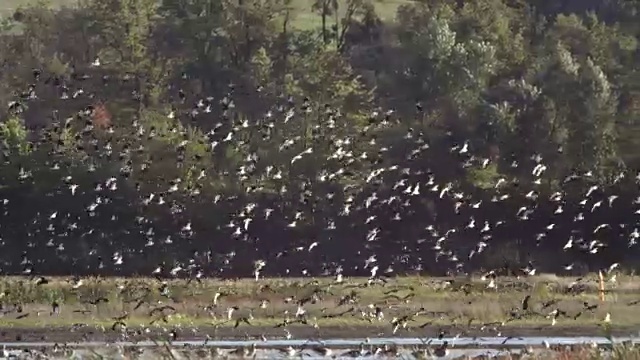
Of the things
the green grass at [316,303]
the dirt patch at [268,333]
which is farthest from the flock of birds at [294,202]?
the dirt patch at [268,333]

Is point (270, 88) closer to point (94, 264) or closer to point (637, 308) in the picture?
point (94, 264)

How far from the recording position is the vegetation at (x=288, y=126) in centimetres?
6066

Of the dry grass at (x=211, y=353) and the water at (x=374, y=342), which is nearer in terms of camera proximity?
the dry grass at (x=211, y=353)

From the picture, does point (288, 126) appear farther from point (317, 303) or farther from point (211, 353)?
point (211, 353)

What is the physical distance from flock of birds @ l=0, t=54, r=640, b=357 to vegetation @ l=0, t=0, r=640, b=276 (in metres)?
0.12

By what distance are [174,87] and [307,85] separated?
8735mm

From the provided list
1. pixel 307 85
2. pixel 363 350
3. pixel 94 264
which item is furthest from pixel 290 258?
pixel 363 350

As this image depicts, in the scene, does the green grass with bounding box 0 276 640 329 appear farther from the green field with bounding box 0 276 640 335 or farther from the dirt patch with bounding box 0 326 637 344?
the dirt patch with bounding box 0 326 637 344

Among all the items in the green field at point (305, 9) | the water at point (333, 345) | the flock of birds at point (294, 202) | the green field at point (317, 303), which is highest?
the green field at point (305, 9)

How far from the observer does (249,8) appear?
245 ft

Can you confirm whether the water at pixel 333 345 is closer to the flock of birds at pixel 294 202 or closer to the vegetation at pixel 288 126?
the vegetation at pixel 288 126

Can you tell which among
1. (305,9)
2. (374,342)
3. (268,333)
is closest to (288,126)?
(305,9)

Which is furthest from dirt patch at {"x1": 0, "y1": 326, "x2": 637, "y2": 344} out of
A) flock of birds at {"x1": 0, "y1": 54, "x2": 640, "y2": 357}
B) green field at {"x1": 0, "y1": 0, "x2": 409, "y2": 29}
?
green field at {"x1": 0, "y1": 0, "x2": 409, "y2": 29}

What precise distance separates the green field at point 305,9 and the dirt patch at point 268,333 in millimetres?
49921
